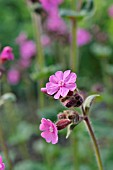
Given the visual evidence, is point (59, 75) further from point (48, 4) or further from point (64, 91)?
point (48, 4)

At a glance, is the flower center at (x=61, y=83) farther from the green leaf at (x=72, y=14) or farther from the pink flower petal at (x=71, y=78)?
the green leaf at (x=72, y=14)

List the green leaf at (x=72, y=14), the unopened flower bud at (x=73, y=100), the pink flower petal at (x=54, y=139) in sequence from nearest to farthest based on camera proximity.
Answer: the pink flower petal at (x=54, y=139) < the unopened flower bud at (x=73, y=100) < the green leaf at (x=72, y=14)

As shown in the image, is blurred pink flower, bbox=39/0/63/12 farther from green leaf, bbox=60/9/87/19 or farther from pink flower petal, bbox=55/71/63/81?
pink flower petal, bbox=55/71/63/81

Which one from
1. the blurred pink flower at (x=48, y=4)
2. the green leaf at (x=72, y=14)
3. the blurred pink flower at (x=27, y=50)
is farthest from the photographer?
the blurred pink flower at (x=27, y=50)

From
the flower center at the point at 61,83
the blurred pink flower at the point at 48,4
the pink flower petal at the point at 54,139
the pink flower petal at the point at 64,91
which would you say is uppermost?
the blurred pink flower at the point at 48,4

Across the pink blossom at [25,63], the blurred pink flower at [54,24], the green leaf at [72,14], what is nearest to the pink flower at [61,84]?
the green leaf at [72,14]

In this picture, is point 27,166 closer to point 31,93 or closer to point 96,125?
point 96,125

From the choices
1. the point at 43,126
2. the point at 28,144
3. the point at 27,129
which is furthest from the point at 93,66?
the point at 43,126

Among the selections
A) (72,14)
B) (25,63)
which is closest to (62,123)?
(72,14)
